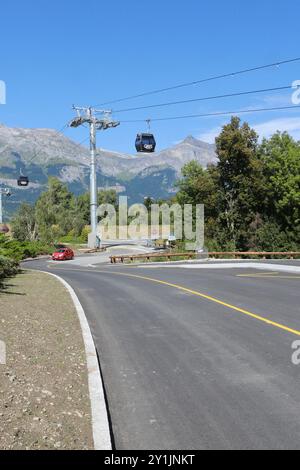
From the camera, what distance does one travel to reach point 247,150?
5962 centimetres

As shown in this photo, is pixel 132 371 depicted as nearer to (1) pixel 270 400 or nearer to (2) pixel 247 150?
(1) pixel 270 400

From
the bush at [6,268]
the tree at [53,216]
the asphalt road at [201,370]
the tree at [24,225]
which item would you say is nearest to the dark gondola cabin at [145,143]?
the bush at [6,268]

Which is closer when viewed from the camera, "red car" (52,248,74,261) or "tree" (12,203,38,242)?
"red car" (52,248,74,261)

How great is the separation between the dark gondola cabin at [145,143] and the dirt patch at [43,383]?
28.3 metres

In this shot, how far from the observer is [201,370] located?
26.8 feet

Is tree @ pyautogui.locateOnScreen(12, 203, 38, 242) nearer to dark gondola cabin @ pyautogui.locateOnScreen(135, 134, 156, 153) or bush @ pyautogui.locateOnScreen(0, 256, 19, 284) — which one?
dark gondola cabin @ pyautogui.locateOnScreen(135, 134, 156, 153)

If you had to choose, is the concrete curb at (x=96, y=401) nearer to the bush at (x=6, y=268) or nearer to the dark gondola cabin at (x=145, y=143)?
the bush at (x=6, y=268)

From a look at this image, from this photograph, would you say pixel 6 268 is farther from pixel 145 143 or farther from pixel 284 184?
pixel 284 184

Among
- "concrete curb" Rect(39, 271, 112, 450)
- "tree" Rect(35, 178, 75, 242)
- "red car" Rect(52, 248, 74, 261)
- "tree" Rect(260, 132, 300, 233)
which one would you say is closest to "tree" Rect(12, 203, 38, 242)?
"tree" Rect(35, 178, 75, 242)

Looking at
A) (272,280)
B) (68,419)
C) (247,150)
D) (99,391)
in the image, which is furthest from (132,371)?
(247,150)

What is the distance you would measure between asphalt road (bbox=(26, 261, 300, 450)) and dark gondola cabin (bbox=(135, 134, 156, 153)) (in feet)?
82.8

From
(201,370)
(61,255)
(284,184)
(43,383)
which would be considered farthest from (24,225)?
(43,383)

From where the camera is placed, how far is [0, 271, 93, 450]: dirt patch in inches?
219
